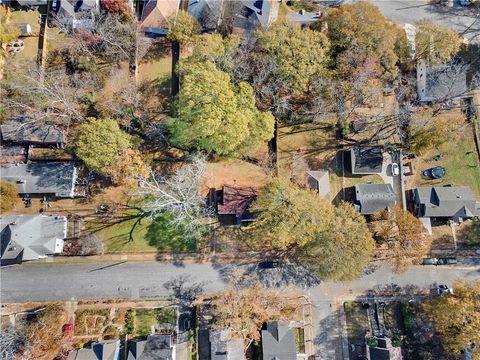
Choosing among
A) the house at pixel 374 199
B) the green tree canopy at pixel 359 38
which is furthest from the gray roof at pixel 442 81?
the house at pixel 374 199

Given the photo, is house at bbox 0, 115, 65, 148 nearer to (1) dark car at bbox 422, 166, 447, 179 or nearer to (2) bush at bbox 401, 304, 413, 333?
(2) bush at bbox 401, 304, 413, 333

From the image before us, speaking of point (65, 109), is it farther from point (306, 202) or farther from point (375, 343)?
point (375, 343)

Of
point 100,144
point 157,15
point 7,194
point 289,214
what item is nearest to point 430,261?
point 289,214

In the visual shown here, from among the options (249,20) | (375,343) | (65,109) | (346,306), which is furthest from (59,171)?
(375,343)

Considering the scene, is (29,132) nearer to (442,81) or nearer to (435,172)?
(435,172)

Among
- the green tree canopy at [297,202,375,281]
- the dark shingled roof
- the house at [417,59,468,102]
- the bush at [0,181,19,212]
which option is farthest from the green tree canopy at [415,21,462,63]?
the bush at [0,181,19,212]

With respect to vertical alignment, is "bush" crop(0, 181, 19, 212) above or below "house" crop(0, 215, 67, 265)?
above

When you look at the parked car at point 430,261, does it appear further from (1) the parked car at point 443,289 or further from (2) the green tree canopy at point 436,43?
(2) the green tree canopy at point 436,43
